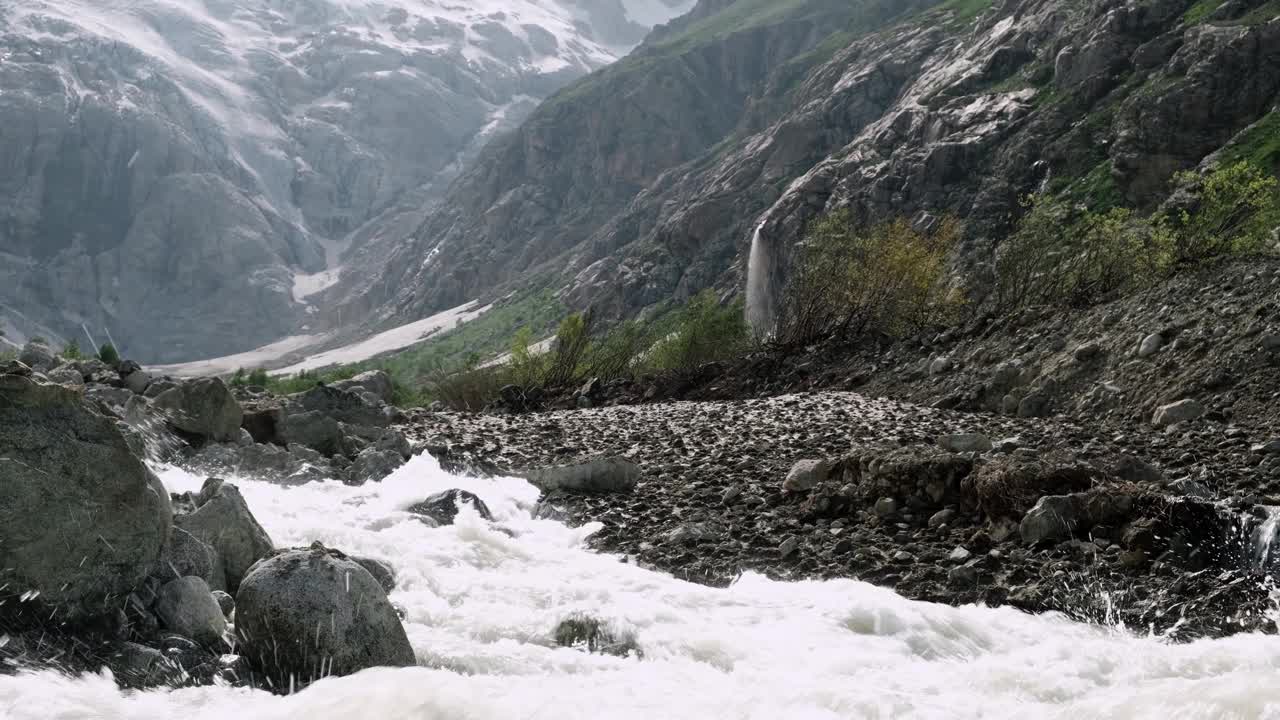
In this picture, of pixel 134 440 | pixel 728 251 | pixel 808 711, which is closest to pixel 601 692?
pixel 808 711

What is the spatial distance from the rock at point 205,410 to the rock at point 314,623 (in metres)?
11.6

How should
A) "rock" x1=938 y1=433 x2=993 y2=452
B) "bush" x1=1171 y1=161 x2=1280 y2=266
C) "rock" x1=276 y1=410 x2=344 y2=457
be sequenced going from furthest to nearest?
1. "bush" x1=1171 y1=161 x2=1280 y2=266
2. "rock" x1=276 y1=410 x2=344 y2=457
3. "rock" x1=938 y1=433 x2=993 y2=452

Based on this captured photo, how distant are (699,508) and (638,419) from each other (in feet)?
37.2

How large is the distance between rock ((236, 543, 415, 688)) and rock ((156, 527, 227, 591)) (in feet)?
2.98

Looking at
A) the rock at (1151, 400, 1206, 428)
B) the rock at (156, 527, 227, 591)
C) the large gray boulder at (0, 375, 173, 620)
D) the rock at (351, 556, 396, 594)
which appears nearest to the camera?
the large gray boulder at (0, 375, 173, 620)

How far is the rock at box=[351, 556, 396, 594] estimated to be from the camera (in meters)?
9.20

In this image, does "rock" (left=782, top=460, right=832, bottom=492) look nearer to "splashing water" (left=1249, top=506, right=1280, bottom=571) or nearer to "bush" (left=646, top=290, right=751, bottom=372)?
"splashing water" (left=1249, top=506, right=1280, bottom=571)

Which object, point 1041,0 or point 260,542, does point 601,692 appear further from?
point 1041,0

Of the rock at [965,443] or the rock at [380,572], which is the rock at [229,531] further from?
the rock at [965,443]

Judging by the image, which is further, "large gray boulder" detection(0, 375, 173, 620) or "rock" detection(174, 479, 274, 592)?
"rock" detection(174, 479, 274, 592)

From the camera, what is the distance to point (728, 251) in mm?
155375

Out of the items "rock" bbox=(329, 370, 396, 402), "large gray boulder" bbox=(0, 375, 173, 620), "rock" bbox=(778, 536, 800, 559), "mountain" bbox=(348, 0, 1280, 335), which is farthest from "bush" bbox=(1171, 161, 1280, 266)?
"rock" bbox=(329, 370, 396, 402)

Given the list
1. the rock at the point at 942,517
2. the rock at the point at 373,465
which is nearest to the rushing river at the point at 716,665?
the rock at the point at 942,517

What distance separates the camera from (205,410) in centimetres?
1777
